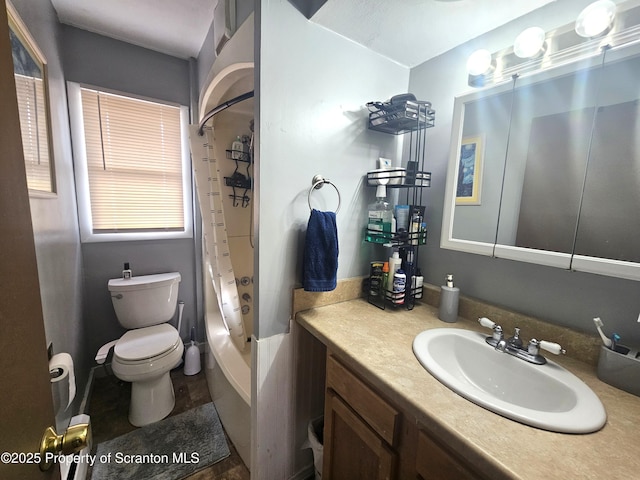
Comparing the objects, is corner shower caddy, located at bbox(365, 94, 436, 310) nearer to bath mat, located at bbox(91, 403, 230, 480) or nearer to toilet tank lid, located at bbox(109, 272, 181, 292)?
bath mat, located at bbox(91, 403, 230, 480)

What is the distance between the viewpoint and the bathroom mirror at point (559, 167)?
775 millimetres

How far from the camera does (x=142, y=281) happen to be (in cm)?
200

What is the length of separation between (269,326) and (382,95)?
4.07 ft

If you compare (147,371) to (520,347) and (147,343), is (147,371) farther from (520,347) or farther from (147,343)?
(520,347)

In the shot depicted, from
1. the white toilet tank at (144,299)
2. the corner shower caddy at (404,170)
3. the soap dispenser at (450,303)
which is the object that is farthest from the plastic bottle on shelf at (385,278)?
the white toilet tank at (144,299)

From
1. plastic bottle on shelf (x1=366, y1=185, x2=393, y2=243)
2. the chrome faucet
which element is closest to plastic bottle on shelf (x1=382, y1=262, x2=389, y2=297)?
plastic bottle on shelf (x1=366, y1=185, x2=393, y2=243)

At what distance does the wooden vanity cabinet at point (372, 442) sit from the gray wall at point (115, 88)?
6.12ft

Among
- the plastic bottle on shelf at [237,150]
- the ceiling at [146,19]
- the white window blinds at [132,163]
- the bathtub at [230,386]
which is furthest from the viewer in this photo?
the plastic bottle on shelf at [237,150]

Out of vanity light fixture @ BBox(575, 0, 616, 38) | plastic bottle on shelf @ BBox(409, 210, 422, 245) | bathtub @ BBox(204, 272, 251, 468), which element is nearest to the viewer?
vanity light fixture @ BBox(575, 0, 616, 38)

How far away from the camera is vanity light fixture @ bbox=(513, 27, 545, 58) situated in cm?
Answer: 87

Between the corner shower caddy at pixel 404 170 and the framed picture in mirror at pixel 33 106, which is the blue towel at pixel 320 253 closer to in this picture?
the corner shower caddy at pixel 404 170

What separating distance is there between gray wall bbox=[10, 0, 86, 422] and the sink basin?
5.37ft

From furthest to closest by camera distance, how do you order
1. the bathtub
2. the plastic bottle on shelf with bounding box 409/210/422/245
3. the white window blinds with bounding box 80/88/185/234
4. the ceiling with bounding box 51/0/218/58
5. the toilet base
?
the white window blinds with bounding box 80/88/185/234, the toilet base, the ceiling with bounding box 51/0/218/58, the bathtub, the plastic bottle on shelf with bounding box 409/210/422/245

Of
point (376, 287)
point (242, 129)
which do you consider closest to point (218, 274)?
point (376, 287)
